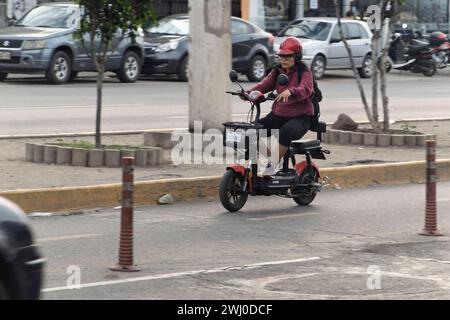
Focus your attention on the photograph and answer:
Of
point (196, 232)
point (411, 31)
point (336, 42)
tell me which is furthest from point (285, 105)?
point (411, 31)

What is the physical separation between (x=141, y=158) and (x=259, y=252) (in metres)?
4.29

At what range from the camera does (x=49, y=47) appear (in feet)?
85.6

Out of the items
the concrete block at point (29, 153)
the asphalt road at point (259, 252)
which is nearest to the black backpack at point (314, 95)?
the asphalt road at point (259, 252)

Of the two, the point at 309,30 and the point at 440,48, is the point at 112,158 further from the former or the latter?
the point at 440,48

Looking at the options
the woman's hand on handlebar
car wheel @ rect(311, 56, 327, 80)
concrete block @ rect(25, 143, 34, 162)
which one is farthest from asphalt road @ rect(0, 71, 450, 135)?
the woman's hand on handlebar

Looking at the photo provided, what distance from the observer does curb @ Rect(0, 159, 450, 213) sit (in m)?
11.4

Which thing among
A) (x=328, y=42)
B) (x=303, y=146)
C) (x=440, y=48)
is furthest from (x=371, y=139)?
(x=440, y=48)

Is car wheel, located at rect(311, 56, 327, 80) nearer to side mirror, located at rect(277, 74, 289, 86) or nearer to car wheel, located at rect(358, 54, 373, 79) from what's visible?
car wheel, located at rect(358, 54, 373, 79)

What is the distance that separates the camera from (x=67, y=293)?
780 cm

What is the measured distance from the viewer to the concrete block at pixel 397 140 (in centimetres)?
1673

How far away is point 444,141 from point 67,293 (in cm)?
1081

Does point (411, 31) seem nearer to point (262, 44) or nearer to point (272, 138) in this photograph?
point (262, 44)

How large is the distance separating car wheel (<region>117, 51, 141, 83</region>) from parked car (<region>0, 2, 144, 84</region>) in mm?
24

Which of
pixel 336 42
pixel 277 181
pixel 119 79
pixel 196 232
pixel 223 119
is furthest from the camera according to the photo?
pixel 336 42
